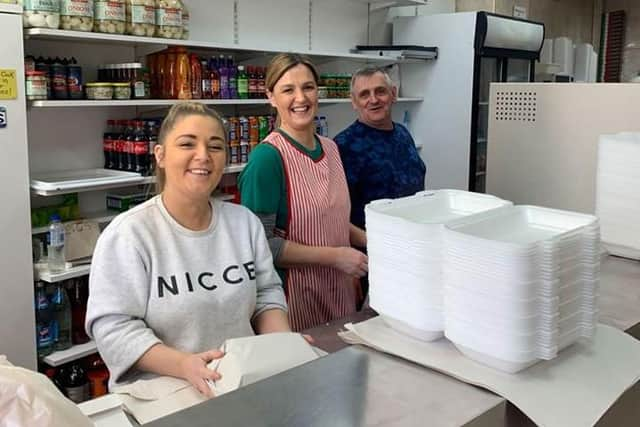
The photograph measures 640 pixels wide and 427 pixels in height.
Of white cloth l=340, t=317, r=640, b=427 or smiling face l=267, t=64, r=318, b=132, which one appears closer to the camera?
white cloth l=340, t=317, r=640, b=427

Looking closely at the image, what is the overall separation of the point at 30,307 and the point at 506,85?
212 centimetres

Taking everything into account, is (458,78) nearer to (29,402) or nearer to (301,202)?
(301,202)

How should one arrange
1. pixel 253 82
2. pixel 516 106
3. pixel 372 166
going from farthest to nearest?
pixel 253 82, pixel 372 166, pixel 516 106

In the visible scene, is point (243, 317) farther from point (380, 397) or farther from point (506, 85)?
point (506, 85)

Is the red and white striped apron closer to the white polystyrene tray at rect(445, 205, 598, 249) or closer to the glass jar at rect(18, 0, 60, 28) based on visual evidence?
the white polystyrene tray at rect(445, 205, 598, 249)

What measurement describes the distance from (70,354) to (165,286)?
5.72 ft

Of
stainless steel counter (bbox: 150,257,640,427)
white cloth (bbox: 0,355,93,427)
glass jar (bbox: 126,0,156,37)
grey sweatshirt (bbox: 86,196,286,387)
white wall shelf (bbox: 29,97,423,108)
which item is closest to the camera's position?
white cloth (bbox: 0,355,93,427)

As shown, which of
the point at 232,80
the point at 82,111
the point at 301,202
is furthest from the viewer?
the point at 232,80

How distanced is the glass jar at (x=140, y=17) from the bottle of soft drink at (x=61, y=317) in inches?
47.7

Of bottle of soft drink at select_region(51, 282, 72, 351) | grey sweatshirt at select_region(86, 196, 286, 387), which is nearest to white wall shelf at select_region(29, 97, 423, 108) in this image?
bottle of soft drink at select_region(51, 282, 72, 351)

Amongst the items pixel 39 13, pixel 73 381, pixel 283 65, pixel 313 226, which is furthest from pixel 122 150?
pixel 313 226

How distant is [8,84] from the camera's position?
258cm

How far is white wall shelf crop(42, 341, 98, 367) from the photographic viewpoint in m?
2.88

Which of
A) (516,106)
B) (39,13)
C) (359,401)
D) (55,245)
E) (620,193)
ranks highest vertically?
(39,13)
